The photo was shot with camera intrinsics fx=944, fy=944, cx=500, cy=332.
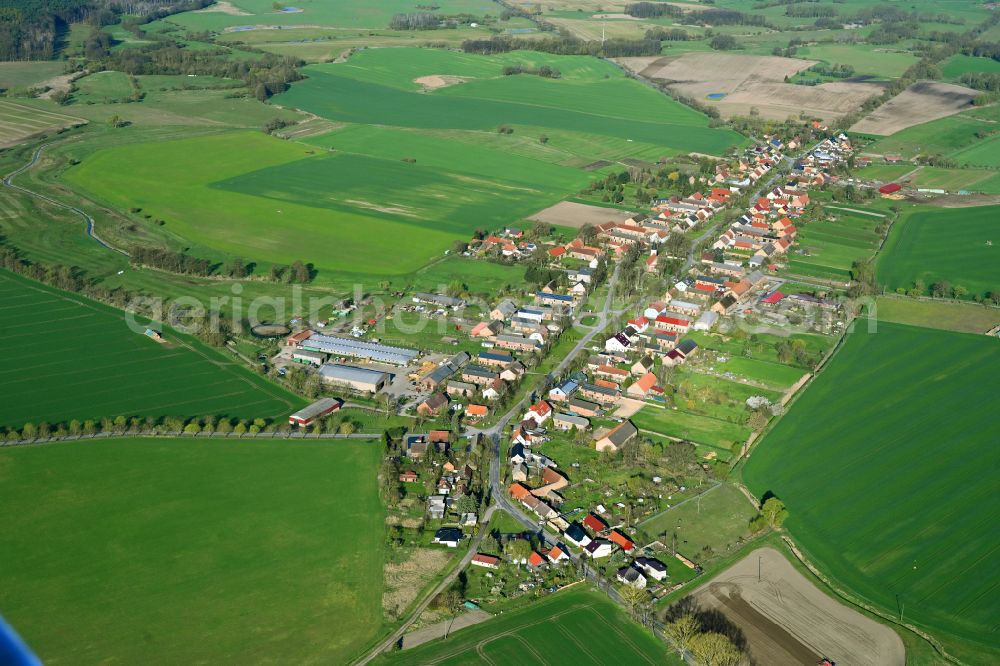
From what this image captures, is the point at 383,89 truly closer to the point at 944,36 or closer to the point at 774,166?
the point at 774,166

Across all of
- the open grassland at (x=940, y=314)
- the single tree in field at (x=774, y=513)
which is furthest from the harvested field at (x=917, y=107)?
the single tree in field at (x=774, y=513)

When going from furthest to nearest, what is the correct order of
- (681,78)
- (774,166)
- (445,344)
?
(681,78) → (774,166) → (445,344)

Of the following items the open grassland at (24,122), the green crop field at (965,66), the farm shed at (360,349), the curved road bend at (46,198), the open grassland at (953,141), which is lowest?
the farm shed at (360,349)

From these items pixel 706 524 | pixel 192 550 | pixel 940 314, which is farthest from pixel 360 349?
pixel 940 314

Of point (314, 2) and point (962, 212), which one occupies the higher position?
point (314, 2)

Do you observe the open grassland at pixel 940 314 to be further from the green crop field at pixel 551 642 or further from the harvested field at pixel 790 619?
the green crop field at pixel 551 642

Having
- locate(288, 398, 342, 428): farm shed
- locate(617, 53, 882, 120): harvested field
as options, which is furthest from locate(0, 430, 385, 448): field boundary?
locate(617, 53, 882, 120): harvested field

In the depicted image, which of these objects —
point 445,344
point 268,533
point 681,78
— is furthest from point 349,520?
point 681,78
